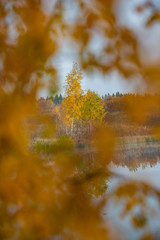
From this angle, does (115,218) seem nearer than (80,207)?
Yes

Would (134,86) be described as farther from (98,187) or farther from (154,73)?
(98,187)

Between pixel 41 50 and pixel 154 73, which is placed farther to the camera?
pixel 41 50

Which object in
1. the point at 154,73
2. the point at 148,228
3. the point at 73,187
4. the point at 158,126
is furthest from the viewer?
the point at 158,126

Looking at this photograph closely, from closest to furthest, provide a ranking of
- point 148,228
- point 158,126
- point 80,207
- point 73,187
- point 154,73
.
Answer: point 148,228 → point 80,207 → point 154,73 → point 73,187 → point 158,126

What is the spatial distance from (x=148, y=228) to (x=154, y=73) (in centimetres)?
67

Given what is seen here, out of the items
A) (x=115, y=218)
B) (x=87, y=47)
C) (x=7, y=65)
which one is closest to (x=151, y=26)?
(x=87, y=47)

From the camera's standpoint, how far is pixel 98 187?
1.18m

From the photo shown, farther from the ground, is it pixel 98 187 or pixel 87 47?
pixel 87 47

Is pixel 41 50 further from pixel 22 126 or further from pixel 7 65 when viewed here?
pixel 22 126

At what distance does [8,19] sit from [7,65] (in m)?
0.26

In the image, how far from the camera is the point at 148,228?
0.68 meters

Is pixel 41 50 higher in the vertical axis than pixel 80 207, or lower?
higher

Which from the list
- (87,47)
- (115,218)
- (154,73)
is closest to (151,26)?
(154,73)

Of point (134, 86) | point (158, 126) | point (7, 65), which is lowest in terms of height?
point (158, 126)
